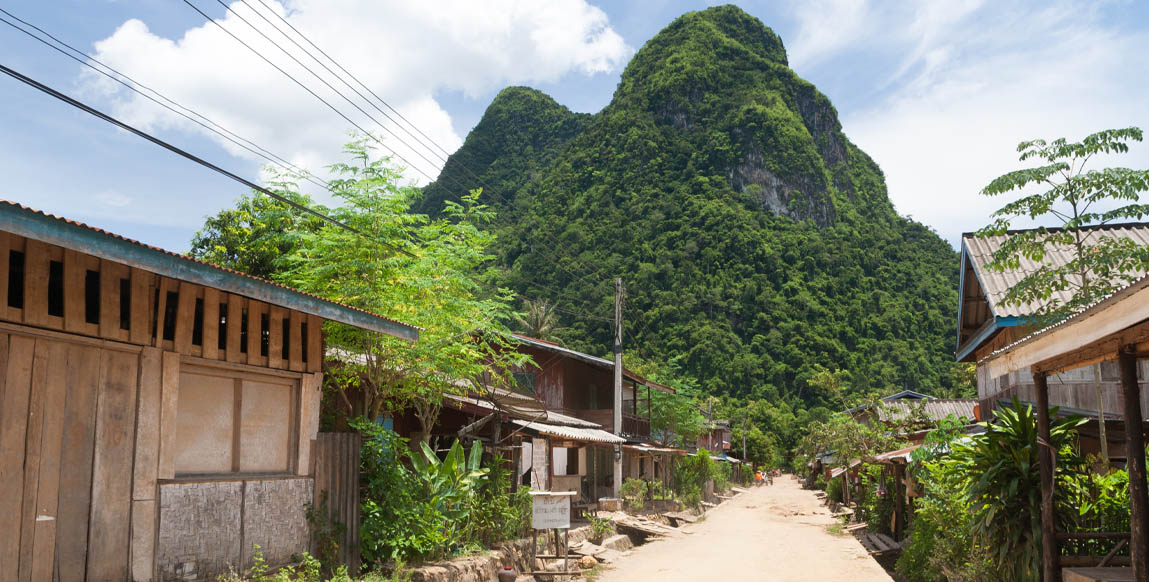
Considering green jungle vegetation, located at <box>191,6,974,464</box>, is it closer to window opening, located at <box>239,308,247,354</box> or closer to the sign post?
the sign post

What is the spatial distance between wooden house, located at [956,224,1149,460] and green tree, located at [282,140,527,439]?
907 centimetres

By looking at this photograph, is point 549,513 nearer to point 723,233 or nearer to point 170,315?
point 170,315

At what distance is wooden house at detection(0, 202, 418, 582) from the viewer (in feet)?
20.3

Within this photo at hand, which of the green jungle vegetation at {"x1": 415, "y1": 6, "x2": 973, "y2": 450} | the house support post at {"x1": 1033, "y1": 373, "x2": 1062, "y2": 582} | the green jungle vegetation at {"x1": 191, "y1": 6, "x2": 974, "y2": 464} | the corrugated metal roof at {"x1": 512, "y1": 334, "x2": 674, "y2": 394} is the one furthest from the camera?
the green jungle vegetation at {"x1": 415, "y1": 6, "x2": 973, "y2": 450}

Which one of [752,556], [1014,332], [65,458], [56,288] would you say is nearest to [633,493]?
[752,556]

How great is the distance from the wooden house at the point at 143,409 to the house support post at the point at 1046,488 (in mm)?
6779

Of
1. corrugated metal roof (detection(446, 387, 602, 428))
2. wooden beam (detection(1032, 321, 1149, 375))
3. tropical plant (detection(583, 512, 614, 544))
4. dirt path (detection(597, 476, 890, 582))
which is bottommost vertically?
dirt path (detection(597, 476, 890, 582))

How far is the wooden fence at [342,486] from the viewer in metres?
9.41

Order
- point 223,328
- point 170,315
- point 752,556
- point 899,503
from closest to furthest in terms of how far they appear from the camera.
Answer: point 170,315
point 223,328
point 752,556
point 899,503

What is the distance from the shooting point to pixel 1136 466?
6211 mm

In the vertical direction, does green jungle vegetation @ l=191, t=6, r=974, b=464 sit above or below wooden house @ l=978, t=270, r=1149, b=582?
above

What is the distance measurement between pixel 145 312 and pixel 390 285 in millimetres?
4834

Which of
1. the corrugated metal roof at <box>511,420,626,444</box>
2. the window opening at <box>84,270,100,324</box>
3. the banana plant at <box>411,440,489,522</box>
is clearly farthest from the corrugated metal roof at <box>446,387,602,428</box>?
the window opening at <box>84,270,100,324</box>

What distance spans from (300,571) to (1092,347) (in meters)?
8.12
